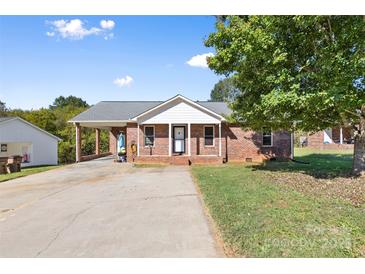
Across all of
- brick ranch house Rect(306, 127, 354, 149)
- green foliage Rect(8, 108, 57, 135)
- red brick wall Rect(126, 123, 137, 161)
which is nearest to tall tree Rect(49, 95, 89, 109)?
green foliage Rect(8, 108, 57, 135)

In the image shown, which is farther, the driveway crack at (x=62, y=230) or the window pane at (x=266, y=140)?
the window pane at (x=266, y=140)

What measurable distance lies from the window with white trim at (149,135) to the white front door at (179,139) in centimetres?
154

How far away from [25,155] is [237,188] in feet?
69.1

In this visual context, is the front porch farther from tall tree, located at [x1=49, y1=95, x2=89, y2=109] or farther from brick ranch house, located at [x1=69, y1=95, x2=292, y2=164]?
tall tree, located at [x1=49, y1=95, x2=89, y2=109]

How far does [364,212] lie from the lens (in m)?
5.88

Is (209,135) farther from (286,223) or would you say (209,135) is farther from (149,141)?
(286,223)

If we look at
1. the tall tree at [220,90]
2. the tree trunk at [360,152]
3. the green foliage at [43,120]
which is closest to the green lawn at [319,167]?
the tree trunk at [360,152]

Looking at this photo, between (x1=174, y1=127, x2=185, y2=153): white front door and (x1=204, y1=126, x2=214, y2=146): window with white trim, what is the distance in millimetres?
1482

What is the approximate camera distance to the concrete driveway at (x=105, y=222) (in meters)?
4.51

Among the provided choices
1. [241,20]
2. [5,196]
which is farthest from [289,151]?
[5,196]

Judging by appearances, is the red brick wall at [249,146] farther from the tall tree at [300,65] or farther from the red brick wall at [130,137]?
the tall tree at [300,65]

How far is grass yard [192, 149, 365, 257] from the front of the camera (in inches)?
167

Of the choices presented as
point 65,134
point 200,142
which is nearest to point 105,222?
point 200,142
